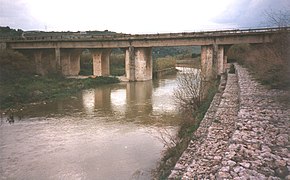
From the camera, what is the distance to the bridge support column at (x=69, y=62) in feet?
132

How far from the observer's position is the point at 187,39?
105 ft

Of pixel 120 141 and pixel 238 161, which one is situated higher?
pixel 238 161

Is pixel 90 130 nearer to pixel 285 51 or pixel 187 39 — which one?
pixel 285 51

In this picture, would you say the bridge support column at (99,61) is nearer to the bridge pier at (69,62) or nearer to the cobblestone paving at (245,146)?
the bridge pier at (69,62)

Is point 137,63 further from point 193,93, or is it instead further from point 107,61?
point 193,93

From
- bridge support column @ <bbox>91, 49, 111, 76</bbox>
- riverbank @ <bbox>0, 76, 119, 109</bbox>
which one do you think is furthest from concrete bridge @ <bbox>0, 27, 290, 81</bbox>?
riverbank @ <bbox>0, 76, 119, 109</bbox>

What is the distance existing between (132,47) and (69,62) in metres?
11.5

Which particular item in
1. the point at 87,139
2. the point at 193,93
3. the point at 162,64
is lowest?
the point at 87,139

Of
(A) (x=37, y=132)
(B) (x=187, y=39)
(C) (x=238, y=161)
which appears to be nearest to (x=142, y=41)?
(B) (x=187, y=39)

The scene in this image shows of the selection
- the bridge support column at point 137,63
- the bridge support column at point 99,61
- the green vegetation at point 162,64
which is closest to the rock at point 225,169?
→ the bridge support column at point 137,63

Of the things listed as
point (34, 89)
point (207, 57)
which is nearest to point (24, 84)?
point (34, 89)

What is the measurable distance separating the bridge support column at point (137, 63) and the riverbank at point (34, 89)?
2.57 metres

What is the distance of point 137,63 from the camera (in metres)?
35.6

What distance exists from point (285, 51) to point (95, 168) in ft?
29.8
